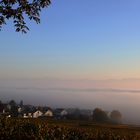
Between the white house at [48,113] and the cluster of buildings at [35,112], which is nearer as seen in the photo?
the cluster of buildings at [35,112]

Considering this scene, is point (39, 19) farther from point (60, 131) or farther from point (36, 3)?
point (60, 131)

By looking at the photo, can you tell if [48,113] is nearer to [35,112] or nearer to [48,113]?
[48,113]

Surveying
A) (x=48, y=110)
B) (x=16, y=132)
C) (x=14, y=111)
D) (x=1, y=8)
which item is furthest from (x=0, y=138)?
(x=48, y=110)

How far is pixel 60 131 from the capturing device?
1375 inches

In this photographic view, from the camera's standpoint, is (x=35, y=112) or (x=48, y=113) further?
(x=48, y=113)

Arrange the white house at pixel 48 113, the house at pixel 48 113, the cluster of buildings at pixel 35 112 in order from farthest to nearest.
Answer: the white house at pixel 48 113
the house at pixel 48 113
the cluster of buildings at pixel 35 112

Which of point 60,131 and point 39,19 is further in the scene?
point 60,131

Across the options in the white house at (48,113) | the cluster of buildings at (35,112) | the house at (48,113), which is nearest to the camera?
the cluster of buildings at (35,112)

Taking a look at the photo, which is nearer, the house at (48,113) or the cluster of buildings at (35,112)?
the cluster of buildings at (35,112)

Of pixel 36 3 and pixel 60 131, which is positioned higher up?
pixel 36 3

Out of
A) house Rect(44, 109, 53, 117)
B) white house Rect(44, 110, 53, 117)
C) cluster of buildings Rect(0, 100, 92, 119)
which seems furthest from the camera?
white house Rect(44, 110, 53, 117)

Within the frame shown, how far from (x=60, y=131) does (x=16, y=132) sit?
207 inches

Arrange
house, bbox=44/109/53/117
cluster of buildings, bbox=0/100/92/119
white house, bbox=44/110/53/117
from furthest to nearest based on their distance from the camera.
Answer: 1. white house, bbox=44/110/53/117
2. house, bbox=44/109/53/117
3. cluster of buildings, bbox=0/100/92/119

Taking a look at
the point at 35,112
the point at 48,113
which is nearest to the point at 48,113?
the point at 48,113
